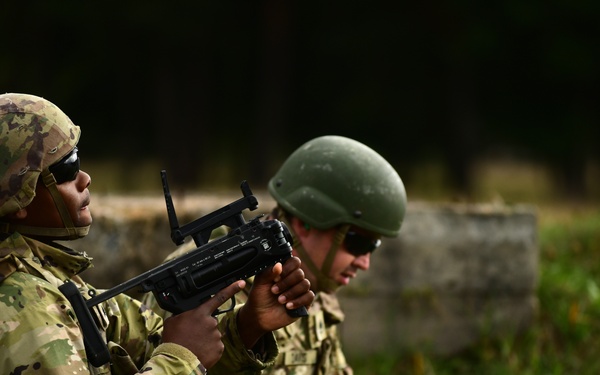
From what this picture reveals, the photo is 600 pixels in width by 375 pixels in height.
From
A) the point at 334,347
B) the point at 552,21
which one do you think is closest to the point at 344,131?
the point at 552,21

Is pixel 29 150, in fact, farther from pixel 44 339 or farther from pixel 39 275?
pixel 44 339

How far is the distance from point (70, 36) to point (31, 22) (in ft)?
4.27

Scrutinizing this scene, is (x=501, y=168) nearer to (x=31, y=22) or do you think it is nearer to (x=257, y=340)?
(x=31, y=22)

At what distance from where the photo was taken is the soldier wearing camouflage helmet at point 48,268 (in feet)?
9.20

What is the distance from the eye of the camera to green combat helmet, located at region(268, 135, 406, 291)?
15.1ft

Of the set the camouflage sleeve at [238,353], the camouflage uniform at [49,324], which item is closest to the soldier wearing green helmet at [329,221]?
the camouflage sleeve at [238,353]

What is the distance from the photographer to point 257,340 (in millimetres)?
3496

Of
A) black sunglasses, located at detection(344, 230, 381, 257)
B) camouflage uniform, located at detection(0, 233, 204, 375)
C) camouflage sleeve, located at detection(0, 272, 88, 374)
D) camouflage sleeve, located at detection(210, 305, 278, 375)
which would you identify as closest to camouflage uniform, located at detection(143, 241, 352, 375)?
black sunglasses, located at detection(344, 230, 381, 257)

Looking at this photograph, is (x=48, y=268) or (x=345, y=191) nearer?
(x=48, y=268)

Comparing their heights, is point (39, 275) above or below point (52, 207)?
below

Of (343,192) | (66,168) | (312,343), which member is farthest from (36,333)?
(343,192)

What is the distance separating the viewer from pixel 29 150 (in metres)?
2.96

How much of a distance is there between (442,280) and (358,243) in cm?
303

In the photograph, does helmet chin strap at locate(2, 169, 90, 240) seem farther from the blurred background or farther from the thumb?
the blurred background
